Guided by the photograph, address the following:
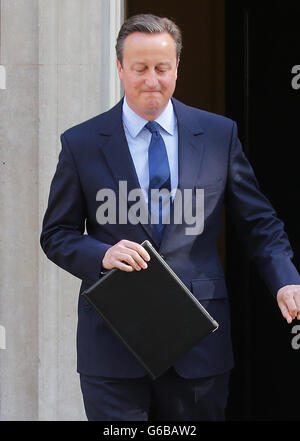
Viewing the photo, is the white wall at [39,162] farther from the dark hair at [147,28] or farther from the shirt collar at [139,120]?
the dark hair at [147,28]

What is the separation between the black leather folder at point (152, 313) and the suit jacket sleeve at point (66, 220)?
145mm

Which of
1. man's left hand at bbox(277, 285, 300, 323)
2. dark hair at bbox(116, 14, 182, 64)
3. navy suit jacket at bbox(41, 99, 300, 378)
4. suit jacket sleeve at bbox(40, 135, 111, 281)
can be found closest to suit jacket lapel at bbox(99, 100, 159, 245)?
navy suit jacket at bbox(41, 99, 300, 378)

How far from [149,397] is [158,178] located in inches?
32.0

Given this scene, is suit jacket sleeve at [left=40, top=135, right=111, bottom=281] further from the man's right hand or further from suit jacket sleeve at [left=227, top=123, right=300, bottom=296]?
suit jacket sleeve at [left=227, top=123, right=300, bottom=296]

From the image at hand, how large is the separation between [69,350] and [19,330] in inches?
11.6

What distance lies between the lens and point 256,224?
145 inches

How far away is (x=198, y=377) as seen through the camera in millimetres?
3592

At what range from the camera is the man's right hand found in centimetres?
333

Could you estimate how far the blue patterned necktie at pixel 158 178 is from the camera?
3.60 metres

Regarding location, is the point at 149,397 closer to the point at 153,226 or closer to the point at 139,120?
the point at 153,226

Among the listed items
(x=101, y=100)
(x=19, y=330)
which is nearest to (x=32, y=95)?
(x=101, y=100)

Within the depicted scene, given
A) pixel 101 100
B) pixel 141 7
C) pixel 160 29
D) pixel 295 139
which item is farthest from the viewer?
pixel 141 7

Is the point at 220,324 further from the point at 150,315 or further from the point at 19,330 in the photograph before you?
the point at 19,330

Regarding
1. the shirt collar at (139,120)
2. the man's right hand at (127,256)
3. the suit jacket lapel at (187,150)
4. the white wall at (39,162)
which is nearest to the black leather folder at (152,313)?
the man's right hand at (127,256)
